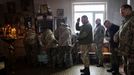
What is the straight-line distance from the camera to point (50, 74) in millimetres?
7629

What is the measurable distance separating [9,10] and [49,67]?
10.4ft

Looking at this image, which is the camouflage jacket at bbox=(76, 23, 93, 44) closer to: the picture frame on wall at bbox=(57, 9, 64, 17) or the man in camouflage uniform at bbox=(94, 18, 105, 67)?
the man in camouflage uniform at bbox=(94, 18, 105, 67)

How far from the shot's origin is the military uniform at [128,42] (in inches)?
171

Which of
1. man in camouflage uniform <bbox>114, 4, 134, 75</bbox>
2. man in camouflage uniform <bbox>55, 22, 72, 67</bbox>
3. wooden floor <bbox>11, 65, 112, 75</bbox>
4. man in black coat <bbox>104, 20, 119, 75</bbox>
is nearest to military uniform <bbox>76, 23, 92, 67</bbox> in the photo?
man in black coat <bbox>104, 20, 119, 75</bbox>

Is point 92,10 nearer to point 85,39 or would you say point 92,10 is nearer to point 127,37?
point 85,39

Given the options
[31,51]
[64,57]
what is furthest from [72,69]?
[31,51]

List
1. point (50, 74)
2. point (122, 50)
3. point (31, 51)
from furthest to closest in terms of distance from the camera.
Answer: point (31, 51) → point (50, 74) → point (122, 50)

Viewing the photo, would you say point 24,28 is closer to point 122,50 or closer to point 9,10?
point 9,10

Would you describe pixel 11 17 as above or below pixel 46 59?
above

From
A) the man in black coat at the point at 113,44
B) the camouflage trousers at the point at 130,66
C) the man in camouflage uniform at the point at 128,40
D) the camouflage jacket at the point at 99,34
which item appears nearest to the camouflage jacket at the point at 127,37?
the man in camouflage uniform at the point at 128,40

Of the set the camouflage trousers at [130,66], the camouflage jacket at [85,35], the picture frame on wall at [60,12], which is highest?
the picture frame on wall at [60,12]

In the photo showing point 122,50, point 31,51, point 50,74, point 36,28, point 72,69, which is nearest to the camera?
point 122,50

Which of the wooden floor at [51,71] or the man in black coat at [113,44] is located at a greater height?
the man in black coat at [113,44]

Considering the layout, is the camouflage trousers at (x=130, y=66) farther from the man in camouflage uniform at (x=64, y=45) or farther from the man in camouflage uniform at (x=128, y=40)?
the man in camouflage uniform at (x=64, y=45)
